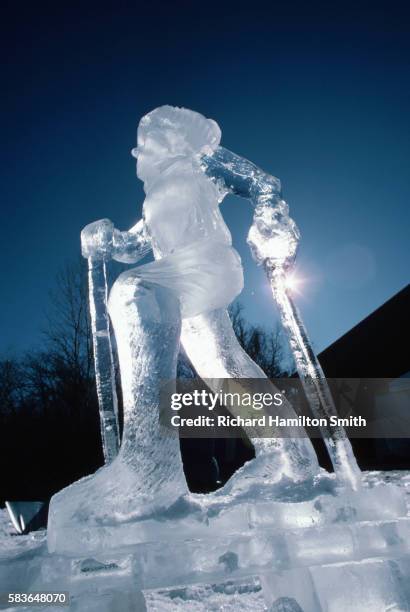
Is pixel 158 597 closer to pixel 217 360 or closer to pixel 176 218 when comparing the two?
pixel 217 360

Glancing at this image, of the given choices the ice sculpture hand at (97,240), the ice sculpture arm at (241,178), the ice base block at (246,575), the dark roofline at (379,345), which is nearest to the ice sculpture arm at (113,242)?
the ice sculpture hand at (97,240)

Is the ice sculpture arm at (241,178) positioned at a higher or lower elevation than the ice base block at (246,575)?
higher

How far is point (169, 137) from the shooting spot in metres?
2.50

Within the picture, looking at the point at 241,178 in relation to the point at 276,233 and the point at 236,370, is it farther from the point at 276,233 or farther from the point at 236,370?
the point at 236,370

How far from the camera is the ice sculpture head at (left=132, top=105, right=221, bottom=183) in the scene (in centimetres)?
246

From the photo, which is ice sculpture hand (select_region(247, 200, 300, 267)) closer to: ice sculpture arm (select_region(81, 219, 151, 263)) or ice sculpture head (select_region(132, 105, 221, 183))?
ice sculpture head (select_region(132, 105, 221, 183))

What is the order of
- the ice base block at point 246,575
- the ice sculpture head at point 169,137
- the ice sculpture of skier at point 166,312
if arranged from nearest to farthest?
the ice base block at point 246,575, the ice sculpture of skier at point 166,312, the ice sculpture head at point 169,137

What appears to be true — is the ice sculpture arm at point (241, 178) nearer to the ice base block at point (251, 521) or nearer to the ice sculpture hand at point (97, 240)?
the ice sculpture hand at point (97, 240)

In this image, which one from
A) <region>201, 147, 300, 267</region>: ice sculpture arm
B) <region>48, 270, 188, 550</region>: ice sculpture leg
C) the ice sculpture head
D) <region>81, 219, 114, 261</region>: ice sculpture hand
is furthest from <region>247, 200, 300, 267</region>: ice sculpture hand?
<region>81, 219, 114, 261</region>: ice sculpture hand

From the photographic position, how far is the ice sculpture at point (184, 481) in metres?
1.16

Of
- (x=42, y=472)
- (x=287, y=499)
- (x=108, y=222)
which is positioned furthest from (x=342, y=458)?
(x=42, y=472)

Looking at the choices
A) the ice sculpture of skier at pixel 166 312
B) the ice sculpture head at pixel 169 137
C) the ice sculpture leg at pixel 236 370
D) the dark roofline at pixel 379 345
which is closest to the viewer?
the ice sculpture of skier at pixel 166 312

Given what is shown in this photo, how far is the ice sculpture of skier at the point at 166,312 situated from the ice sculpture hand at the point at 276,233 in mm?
198

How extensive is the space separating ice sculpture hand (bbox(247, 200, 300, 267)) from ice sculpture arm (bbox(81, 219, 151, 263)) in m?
0.77
